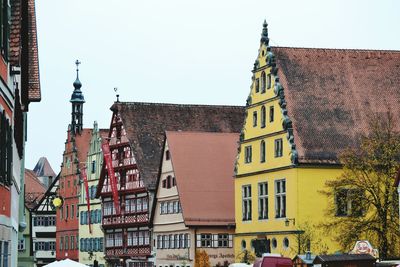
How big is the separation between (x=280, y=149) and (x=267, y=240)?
5698 mm

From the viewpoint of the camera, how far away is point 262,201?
69.0 m

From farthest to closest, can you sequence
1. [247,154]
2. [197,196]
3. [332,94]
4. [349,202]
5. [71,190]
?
1. [71,190]
2. [197,196]
3. [247,154]
4. [332,94]
5. [349,202]

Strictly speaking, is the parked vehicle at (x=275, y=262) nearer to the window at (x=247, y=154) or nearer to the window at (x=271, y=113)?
the window at (x=271, y=113)

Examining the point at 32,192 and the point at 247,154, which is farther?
the point at 32,192

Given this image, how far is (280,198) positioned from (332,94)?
6.62 metres

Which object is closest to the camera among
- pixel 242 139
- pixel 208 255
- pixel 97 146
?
pixel 242 139

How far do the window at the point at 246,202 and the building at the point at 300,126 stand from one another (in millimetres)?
60

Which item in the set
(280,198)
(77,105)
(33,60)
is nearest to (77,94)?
(77,105)

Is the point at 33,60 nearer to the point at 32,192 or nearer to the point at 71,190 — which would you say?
the point at 71,190

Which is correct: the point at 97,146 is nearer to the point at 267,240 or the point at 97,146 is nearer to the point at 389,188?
the point at 267,240

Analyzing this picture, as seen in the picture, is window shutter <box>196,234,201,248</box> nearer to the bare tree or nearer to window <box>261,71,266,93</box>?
window <box>261,71,266,93</box>

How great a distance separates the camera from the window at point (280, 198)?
6606cm

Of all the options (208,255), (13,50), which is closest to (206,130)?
(208,255)

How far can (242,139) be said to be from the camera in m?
71.1
